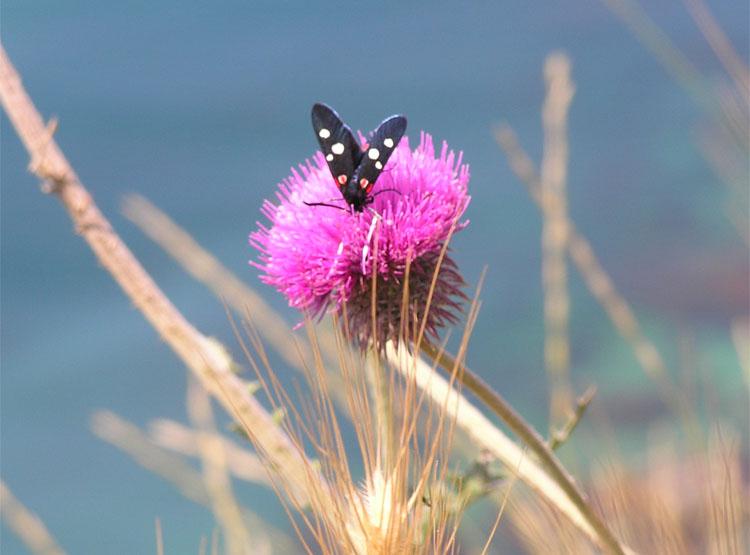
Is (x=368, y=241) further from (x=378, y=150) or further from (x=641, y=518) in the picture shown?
(x=641, y=518)

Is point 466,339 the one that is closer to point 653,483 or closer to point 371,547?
point 371,547

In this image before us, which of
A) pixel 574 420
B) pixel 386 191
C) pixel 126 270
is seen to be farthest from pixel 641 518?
pixel 126 270

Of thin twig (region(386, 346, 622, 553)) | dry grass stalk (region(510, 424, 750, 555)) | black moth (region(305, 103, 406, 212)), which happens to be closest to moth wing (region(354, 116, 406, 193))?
black moth (region(305, 103, 406, 212))

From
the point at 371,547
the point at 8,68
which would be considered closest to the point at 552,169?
the point at 8,68

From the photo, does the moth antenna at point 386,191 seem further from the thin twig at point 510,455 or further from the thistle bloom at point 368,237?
the thin twig at point 510,455

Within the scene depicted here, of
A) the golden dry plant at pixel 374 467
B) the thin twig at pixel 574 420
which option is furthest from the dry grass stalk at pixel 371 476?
the thin twig at pixel 574 420
